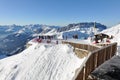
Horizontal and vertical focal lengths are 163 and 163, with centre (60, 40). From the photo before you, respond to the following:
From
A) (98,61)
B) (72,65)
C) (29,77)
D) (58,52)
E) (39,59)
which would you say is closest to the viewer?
(98,61)

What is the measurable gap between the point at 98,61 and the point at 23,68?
19876 mm

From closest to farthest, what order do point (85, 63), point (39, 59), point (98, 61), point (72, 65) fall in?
point (85, 63)
point (98, 61)
point (72, 65)
point (39, 59)

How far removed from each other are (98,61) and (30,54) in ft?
78.6

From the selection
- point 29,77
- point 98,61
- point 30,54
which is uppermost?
point 98,61

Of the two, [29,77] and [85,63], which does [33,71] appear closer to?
[29,77]

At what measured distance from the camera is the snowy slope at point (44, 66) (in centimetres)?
2431

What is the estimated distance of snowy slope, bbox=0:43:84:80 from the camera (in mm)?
24312

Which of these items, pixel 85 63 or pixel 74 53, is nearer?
pixel 85 63

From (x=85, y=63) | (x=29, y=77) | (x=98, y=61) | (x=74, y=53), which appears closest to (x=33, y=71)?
(x=29, y=77)

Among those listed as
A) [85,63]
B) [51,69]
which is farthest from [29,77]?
[85,63]

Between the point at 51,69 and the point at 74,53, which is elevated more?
the point at 74,53

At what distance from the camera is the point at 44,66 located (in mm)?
26906

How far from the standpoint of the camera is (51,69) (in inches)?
1027

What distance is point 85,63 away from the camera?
22.4 feet
